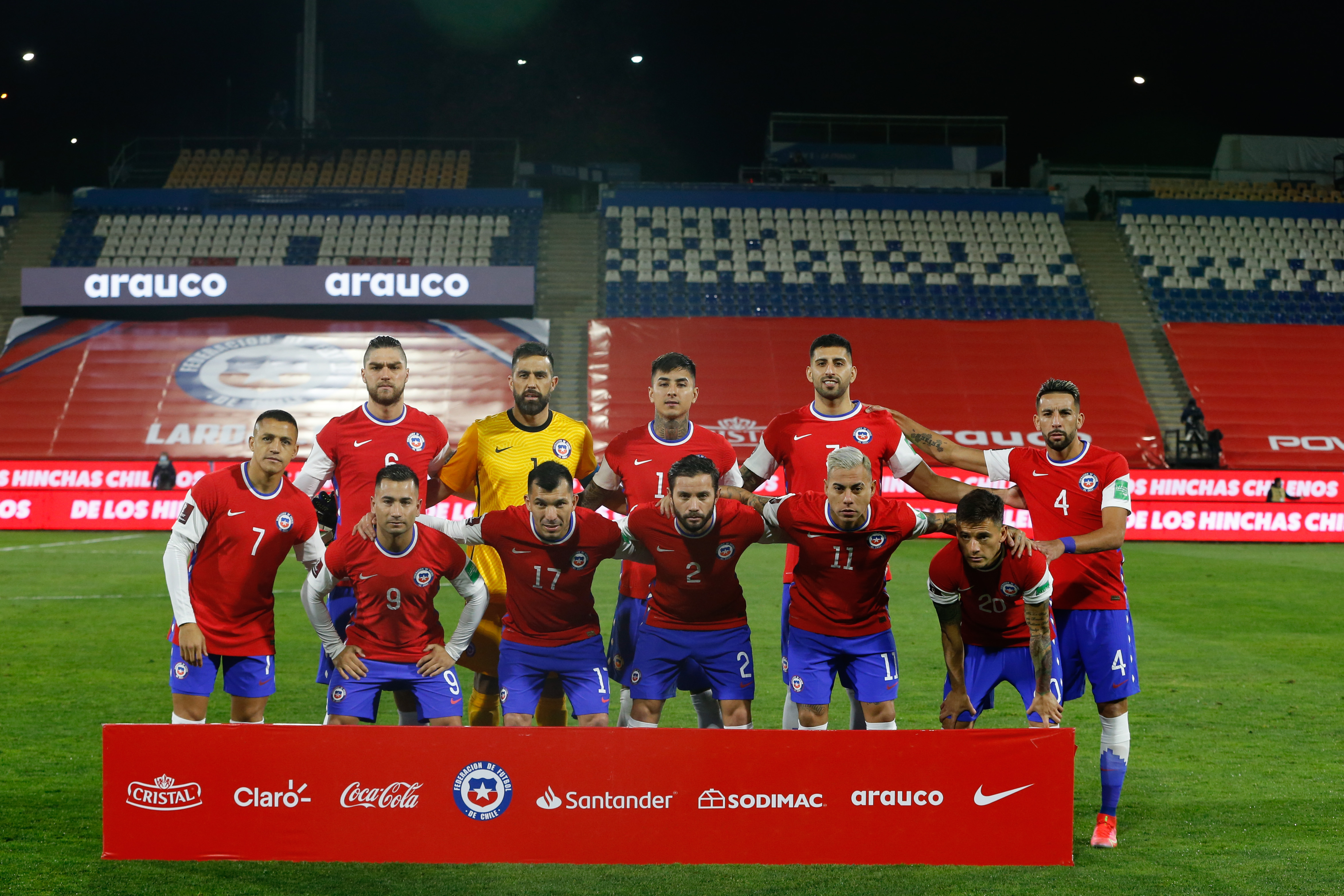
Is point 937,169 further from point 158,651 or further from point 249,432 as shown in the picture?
point 158,651

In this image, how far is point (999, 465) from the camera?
5.90 metres

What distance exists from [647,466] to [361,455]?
1.53 metres

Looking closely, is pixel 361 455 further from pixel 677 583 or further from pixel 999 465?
pixel 999 465

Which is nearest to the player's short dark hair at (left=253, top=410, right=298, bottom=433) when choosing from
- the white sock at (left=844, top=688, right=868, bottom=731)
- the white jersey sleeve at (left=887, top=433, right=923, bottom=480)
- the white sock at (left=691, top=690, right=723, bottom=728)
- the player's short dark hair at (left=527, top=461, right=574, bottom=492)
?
the player's short dark hair at (left=527, top=461, right=574, bottom=492)

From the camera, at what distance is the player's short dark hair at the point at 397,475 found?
5340 mm

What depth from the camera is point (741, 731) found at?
4.67 meters

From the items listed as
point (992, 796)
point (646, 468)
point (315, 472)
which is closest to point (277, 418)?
point (315, 472)

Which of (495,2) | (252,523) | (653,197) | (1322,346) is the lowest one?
(252,523)

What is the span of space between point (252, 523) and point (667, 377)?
2218 mm

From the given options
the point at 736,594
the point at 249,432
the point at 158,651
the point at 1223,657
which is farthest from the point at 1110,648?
the point at 249,432

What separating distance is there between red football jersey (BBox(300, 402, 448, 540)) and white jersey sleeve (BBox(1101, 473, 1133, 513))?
11.1 ft

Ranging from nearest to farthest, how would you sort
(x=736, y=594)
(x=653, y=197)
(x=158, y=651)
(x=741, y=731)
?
(x=741, y=731)
(x=736, y=594)
(x=158, y=651)
(x=653, y=197)

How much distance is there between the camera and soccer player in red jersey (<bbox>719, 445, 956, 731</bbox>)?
17.7ft

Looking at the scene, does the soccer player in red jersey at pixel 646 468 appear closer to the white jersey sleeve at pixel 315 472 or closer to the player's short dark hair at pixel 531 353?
the player's short dark hair at pixel 531 353
